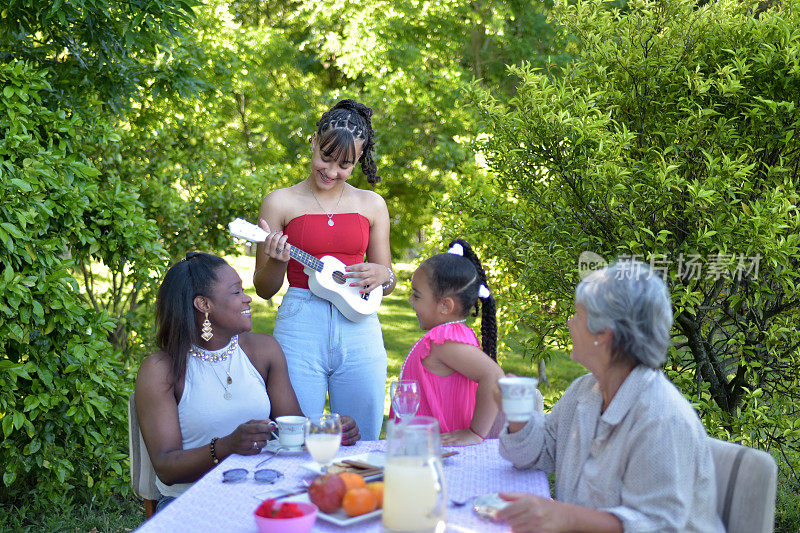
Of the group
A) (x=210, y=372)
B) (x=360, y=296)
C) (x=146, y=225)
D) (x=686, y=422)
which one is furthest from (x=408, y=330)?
(x=686, y=422)

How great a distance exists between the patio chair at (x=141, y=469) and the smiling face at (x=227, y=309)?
15.6 inches

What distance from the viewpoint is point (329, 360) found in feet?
10.7

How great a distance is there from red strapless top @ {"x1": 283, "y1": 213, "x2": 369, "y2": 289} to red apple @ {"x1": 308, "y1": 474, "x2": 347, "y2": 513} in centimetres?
161

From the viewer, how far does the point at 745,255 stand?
3369mm

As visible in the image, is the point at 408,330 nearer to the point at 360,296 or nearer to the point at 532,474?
the point at 360,296

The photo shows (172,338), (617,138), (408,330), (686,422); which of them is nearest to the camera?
(686,422)

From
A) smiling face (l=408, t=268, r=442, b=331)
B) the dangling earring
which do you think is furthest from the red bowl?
smiling face (l=408, t=268, r=442, b=331)

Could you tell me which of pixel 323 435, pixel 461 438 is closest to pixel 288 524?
pixel 323 435

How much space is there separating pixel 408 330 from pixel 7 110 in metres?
8.12

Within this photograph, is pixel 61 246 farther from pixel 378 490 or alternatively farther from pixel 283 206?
pixel 378 490

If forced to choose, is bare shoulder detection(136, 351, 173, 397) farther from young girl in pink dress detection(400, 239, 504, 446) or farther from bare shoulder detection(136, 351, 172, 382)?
young girl in pink dress detection(400, 239, 504, 446)

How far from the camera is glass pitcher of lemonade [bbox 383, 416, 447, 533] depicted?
157cm

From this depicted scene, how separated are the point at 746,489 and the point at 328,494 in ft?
3.36

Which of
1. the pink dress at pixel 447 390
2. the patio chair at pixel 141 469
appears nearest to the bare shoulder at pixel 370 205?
the pink dress at pixel 447 390
